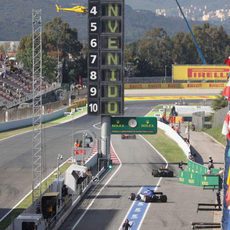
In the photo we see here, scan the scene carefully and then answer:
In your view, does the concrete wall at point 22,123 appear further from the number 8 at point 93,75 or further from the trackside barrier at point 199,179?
the trackside barrier at point 199,179

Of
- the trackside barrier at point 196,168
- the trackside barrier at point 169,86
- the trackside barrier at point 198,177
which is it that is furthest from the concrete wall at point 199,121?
the trackside barrier at point 169,86

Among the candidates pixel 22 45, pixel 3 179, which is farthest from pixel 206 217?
pixel 22 45

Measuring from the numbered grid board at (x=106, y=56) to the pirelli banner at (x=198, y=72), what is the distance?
71314 mm

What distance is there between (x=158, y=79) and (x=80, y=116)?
61609 millimetres

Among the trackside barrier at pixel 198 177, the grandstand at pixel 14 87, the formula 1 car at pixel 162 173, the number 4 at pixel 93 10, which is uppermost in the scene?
the number 4 at pixel 93 10

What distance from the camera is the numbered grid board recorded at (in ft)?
157

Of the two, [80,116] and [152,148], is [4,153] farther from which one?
A: [80,116]

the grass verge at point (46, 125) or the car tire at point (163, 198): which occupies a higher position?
the car tire at point (163, 198)

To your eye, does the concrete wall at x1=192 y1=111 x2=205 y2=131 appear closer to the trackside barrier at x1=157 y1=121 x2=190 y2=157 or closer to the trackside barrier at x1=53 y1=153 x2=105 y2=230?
the trackside barrier at x1=157 y1=121 x2=190 y2=157

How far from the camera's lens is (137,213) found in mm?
35844

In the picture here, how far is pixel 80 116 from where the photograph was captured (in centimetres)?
8988

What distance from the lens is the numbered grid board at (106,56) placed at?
47.9 metres

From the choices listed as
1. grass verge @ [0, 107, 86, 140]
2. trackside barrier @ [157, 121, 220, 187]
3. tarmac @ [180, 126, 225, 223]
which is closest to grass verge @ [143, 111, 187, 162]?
tarmac @ [180, 126, 225, 223]

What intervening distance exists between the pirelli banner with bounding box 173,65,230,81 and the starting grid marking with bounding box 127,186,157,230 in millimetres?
81581
